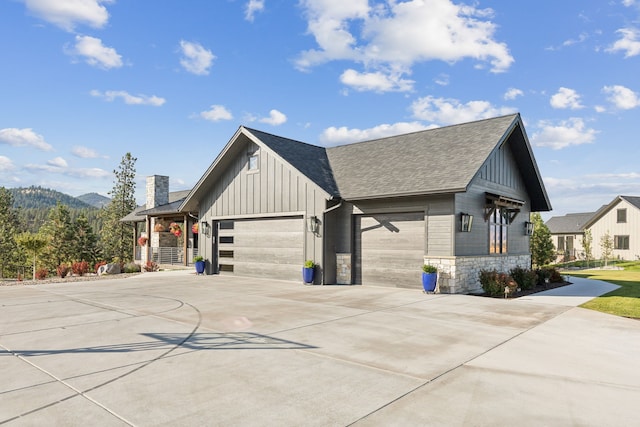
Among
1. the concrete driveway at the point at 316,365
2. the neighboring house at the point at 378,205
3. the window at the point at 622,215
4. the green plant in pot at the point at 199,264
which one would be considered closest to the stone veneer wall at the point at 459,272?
the neighboring house at the point at 378,205

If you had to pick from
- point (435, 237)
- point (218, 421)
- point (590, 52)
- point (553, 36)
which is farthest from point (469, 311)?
point (590, 52)

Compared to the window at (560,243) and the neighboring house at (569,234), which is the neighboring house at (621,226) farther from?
the window at (560,243)

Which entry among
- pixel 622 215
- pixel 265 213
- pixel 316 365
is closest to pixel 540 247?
pixel 622 215

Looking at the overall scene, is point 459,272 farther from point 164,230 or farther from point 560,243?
point 560,243

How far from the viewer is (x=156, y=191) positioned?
2772 cm

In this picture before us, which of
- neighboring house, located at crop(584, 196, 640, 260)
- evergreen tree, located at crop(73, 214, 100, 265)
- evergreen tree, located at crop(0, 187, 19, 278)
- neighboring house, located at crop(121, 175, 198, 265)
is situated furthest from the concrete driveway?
evergreen tree, located at crop(0, 187, 19, 278)

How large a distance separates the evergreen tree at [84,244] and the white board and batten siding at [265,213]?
2646cm

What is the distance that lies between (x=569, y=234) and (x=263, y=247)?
38.2m

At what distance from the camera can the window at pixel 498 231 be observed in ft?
50.4

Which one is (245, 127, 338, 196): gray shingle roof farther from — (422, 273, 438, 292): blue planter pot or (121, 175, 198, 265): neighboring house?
(121, 175, 198, 265): neighboring house

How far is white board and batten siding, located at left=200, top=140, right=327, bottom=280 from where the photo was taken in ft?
52.1

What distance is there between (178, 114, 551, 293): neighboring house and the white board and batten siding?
5 centimetres

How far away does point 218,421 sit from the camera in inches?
143

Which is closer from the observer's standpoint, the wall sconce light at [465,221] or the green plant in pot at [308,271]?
the wall sconce light at [465,221]
